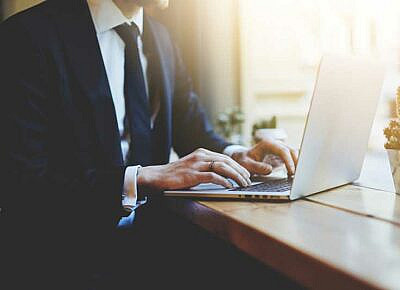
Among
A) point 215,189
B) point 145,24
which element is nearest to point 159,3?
point 145,24

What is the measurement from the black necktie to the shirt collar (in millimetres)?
24

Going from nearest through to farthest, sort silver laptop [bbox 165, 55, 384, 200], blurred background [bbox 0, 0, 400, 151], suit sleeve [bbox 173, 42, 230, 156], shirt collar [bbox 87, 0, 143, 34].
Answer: silver laptop [bbox 165, 55, 384, 200] → shirt collar [bbox 87, 0, 143, 34] → suit sleeve [bbox 173, 42, 230, 156] → blurred background [bbox 0, 0, 400, 151]

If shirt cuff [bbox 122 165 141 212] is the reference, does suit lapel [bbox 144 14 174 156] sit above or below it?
above

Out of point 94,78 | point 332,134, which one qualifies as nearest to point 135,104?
point 94,78

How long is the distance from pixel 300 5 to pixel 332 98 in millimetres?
1390

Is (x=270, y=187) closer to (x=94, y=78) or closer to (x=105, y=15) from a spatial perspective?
(x=94, y=78)

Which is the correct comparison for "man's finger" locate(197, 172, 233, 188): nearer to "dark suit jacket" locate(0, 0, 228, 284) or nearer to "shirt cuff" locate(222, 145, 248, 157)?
"dark suit jacket" locate(0, 0, 228, 284)

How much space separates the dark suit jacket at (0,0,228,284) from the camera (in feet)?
2.61

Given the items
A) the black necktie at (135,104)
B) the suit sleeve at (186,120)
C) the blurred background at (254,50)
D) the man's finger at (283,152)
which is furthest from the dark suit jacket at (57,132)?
the blurred background at (254,50)

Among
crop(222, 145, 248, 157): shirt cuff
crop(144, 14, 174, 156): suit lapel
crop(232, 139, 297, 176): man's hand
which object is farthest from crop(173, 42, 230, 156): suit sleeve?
crop(232, 139, 297, 176): man's hand

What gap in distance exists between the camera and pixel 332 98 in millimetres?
654

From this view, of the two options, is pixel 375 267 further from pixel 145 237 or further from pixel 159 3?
pixel 159 3

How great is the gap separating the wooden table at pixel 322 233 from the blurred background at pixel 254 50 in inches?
42.0

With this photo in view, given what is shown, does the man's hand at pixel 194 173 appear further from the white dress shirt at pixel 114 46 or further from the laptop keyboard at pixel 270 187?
the white dress shirt at pixel 114 46
